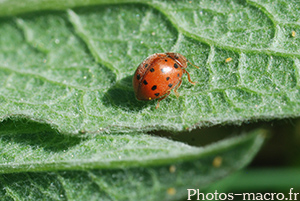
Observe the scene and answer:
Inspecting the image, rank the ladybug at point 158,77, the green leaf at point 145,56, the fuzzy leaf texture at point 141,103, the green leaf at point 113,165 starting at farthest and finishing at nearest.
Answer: the ladybug at point 158,77, the green leaf at point 145,56, the fuzzy leaf texture at point 141,103, the green leaf at point 113,165

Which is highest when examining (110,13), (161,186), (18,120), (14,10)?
(14,10)

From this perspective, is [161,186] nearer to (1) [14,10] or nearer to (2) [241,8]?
(2) [241,8]

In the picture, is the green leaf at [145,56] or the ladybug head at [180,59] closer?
the green leaf at [145,56]

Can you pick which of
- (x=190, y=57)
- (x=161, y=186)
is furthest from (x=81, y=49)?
(x=161, y=186)

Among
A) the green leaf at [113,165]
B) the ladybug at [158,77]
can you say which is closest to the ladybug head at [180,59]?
the ladybug at [158,77]

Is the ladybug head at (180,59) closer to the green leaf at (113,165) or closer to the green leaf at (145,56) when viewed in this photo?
the green leaf at (145,56)

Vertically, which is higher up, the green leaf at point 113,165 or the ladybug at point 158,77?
the ladybug at point 158,77

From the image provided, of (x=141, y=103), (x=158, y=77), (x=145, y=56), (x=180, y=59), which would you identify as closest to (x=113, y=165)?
(x=141, y=103)
